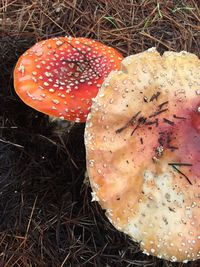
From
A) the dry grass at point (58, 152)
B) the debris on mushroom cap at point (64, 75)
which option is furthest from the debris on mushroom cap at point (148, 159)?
the dry grass at point (58, 152)

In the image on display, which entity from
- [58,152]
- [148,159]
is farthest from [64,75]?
[148,159]

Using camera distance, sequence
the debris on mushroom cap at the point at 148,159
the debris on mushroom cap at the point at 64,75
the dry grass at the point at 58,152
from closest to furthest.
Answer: the debris on mushroom cap at the point at 148,159, the debris on mushroom cap at the point at 64,75, the dry grass at the point at 58,152

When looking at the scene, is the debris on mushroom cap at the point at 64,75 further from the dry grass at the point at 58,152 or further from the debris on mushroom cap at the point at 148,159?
the dry grass at the point at 58,152

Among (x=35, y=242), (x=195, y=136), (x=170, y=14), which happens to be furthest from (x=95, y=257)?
(x=170, y=14)

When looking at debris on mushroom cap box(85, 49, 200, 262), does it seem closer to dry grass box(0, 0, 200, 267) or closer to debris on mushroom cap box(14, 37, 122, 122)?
debris on mushroom cap box(14, 37, 122, 122)

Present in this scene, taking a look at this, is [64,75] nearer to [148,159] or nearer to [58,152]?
[58,152]

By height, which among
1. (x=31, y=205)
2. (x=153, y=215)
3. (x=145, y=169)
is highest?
(x=145, y=169)

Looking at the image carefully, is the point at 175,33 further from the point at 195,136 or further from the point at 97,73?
the point at 195,136
